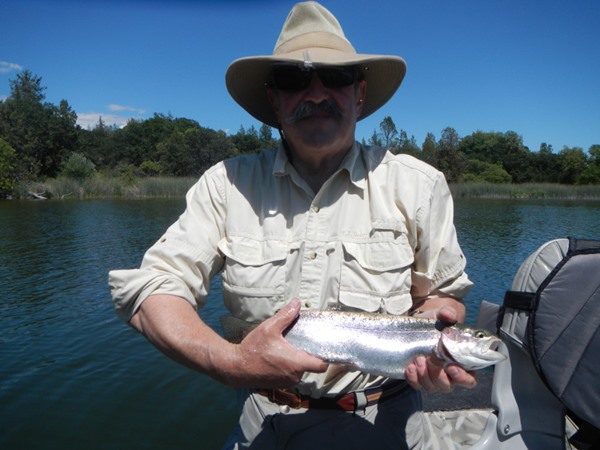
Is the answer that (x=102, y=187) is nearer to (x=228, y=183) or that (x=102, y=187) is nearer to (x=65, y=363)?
(x=65, y=363)

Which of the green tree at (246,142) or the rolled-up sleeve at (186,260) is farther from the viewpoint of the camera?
the green tree at (246,142)

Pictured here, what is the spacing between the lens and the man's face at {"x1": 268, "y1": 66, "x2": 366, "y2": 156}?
2.95m

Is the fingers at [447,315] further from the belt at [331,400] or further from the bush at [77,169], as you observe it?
the bush at [77,169]

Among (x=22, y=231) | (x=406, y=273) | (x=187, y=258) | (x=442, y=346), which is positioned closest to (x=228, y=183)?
(x=187, y=258)

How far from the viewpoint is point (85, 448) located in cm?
694

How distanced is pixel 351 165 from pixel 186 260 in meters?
1.16

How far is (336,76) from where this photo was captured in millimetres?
3020

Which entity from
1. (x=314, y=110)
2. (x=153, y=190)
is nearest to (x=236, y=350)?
(x=314, y=110)

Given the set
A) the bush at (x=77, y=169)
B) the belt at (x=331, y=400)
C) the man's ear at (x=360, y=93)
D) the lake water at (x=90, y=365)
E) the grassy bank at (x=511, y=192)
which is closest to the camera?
the belt at (x=331, y=400)

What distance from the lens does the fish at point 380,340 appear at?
8.52 ft

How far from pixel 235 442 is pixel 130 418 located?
5328 millimetres

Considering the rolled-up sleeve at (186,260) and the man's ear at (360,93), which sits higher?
the man's ear at (360,93)

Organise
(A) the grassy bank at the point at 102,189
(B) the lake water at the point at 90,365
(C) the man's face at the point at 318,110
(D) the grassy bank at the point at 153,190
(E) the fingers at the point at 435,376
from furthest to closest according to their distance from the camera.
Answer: (D) the grassy bank at the point at 153,190 → (A) the grassy bank at the point at 102,189 → (B) the lake water at the point at 90,365 → (C) the man's face at the point at 318,110 → (E) the fingers at the point at 435,376

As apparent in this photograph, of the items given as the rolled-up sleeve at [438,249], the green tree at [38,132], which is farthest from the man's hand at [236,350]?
the green tree at [38,132]
